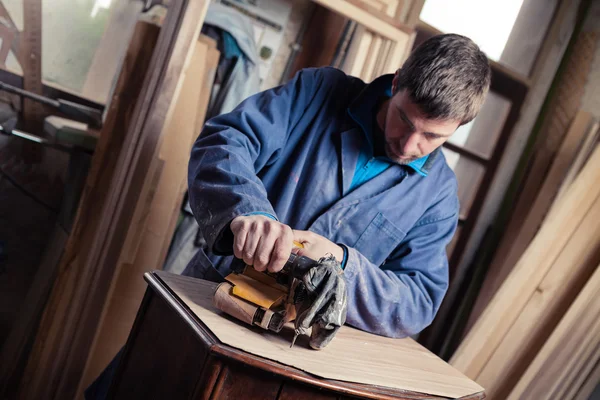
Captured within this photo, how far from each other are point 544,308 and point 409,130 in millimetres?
1666

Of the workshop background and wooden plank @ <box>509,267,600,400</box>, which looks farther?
wooden plank @ <box>509,267,600,400</box>

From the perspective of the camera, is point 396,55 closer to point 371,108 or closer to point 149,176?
point 371,108

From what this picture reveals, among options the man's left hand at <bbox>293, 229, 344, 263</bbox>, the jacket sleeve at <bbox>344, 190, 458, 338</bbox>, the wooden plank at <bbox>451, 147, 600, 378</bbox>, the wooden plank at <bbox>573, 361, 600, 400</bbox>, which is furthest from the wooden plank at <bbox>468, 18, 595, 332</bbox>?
the man's left hand at <bbox>293, 229, 344, 263</bbox>

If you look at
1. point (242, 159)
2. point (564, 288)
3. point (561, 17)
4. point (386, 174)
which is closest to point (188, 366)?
point (242, 159)

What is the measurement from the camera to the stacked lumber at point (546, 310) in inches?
98.8

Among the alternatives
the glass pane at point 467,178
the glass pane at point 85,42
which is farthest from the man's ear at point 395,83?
the glass pane at point 467,178

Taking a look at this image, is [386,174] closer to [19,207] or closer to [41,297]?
[41,297]

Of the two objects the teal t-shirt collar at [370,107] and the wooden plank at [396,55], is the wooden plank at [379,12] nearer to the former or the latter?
the wooden plank at [396,55]

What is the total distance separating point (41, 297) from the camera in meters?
2.53

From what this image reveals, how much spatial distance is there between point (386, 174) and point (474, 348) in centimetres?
153

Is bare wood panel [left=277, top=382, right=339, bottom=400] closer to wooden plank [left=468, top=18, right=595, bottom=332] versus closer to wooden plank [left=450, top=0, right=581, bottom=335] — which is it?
wooden plank [left=468, top=18, right=595, bottom=332]

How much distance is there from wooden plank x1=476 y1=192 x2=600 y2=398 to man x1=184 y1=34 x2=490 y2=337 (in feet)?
4.21

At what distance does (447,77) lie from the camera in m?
1.40

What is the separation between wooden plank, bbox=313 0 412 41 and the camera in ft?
8.10
